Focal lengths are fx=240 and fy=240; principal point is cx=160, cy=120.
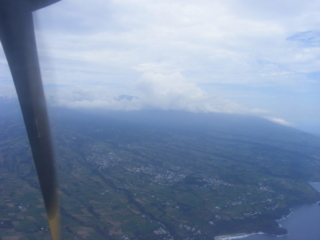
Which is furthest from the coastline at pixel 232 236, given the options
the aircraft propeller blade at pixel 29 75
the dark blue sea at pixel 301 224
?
the aircraft propeller blade at pixel 29 75

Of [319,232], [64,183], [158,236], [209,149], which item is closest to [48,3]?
[158,236]

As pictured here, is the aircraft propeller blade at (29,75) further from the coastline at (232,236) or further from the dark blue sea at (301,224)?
the dark blue sea at (301,224)

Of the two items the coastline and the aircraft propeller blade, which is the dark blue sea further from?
the aircraft propeller blade

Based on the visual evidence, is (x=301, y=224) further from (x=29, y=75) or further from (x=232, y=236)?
(x=29, y=75)

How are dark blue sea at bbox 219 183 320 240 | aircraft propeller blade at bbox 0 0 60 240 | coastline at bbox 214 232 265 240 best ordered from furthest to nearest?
dark blue sea at bbox 219 183 320 240, coastline at bbox 214 232 265 240, aircraft propeller blade at bbox 0 0 60 240

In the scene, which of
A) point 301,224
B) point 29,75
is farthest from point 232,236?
point 29,75

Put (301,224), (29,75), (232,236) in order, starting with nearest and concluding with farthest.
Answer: (29,75)
(232,236)
(301,224)

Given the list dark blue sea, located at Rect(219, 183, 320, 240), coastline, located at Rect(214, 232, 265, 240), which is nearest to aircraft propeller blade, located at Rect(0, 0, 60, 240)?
coastline, located at Rect(214, 232, 265, 240)

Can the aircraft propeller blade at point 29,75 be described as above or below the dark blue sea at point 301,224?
above

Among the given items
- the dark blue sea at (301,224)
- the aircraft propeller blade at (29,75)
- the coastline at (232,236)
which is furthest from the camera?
the dark blue sea at (301,224)
